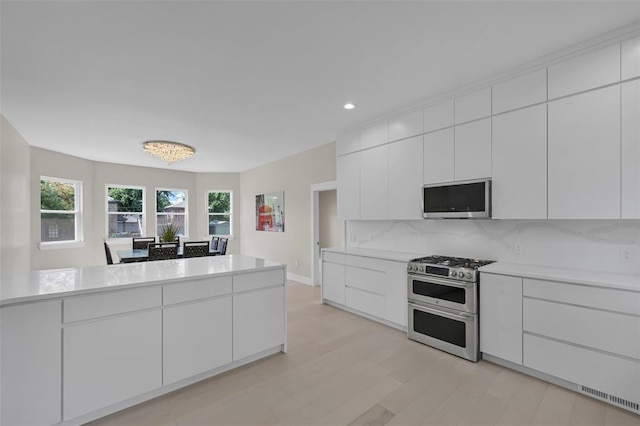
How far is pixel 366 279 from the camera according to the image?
3.69m

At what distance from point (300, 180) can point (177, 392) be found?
4128mm

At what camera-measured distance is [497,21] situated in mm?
1941

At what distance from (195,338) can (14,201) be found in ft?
12.9

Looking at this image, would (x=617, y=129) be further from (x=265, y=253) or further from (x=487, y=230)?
(x=265, y=253)

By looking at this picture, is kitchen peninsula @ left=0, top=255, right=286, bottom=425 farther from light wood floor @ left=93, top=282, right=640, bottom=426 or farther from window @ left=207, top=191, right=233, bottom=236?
window @ left=207, top=191, right=233, bottom=236

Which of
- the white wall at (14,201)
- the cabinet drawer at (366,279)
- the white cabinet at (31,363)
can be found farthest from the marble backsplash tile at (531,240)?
the white wall at (14,201)

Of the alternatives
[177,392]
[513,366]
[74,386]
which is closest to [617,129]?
[513,366]

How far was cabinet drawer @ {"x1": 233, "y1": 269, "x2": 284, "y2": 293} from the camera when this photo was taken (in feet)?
8.18

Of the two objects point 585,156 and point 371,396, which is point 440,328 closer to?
point 371,396

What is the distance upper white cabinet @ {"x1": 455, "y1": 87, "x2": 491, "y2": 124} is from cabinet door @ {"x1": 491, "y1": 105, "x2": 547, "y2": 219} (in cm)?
16

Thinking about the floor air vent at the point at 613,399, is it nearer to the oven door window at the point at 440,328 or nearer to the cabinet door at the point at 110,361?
the oven door window at the point at 440,328

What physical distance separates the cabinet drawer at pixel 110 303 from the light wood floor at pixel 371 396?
0.70 metres

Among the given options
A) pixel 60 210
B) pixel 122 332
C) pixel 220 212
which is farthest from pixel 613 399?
pixel 60 210

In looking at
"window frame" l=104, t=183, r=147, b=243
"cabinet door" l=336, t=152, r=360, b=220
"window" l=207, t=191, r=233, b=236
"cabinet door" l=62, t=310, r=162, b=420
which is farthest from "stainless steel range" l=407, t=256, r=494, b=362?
"window frame" l=104, t=183, r=147, b=243
